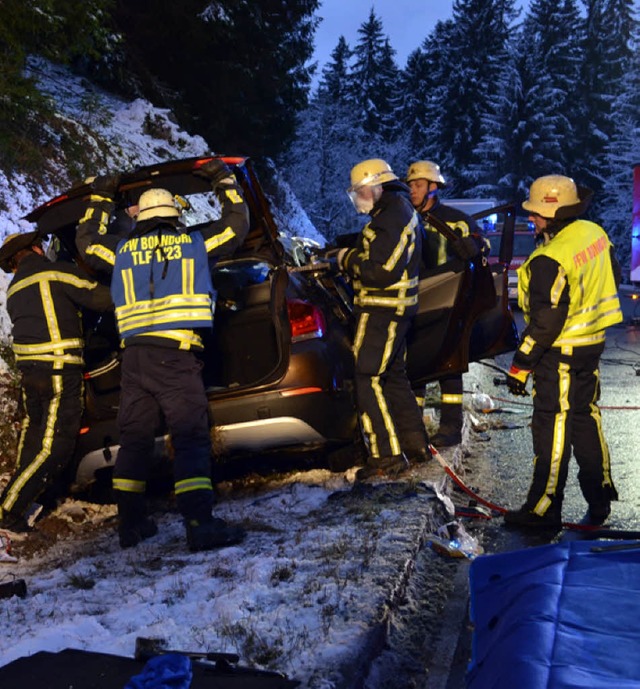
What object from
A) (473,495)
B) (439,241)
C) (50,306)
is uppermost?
(439,241)

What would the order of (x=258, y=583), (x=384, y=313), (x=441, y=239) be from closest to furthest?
(x=258, y=583), (x=384, y=313), (x=441, y=239)

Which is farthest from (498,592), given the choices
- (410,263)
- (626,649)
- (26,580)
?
(410,263)

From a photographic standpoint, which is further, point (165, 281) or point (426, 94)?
point (426, 94)

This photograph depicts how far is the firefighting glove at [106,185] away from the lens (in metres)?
5.08

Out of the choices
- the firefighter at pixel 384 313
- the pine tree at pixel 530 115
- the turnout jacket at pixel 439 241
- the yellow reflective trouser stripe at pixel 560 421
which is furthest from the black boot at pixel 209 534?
the pine tree at pixel 530 115

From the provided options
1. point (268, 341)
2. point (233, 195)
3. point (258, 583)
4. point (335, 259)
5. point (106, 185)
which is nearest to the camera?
point (258, 583)

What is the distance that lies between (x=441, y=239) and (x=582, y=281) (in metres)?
1.88

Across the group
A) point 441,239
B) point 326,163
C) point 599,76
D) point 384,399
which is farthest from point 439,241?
point 599,76

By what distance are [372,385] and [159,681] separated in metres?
3.37

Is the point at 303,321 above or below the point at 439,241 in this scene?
below

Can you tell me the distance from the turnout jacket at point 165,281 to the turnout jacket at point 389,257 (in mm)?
1166

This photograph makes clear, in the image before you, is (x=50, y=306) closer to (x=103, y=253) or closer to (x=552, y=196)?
(x=103, y=253)

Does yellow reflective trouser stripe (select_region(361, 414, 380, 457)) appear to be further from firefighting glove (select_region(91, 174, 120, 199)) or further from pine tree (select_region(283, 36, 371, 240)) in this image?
pine tree (select_region(283, 36, 371, 240))

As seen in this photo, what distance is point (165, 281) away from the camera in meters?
4.68
